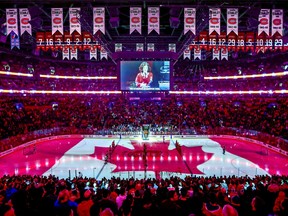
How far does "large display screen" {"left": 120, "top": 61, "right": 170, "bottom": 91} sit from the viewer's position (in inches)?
1199

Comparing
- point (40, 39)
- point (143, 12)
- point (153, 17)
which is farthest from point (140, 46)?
point (153, 17)

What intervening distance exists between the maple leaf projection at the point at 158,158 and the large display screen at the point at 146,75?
6.80 metres

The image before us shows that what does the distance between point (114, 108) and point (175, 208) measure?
42.3 m

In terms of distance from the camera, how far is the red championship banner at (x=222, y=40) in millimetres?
20875

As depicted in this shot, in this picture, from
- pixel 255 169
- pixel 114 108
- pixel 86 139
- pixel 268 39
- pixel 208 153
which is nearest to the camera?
pixel 255 169

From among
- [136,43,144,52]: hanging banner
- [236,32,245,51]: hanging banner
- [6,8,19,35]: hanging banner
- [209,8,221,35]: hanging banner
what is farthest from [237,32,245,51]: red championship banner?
[6,8,19,35]: hanging banner

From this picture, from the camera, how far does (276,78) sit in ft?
127

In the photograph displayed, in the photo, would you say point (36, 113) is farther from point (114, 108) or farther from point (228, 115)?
point (228, 115)

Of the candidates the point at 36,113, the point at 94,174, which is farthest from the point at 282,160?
the point at 36,113

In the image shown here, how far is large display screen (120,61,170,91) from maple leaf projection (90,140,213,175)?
22.3 feet

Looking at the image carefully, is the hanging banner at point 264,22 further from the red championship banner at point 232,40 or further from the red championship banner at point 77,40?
the red championship banner at point 77,40

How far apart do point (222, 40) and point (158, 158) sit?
11387mm

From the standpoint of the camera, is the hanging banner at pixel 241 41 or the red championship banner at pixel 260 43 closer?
the red championship banner at pixel 260 43

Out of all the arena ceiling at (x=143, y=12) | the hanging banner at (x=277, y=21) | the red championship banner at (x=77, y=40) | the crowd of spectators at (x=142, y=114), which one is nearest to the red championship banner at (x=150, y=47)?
the arena ceiling at (x=143, y=12)
